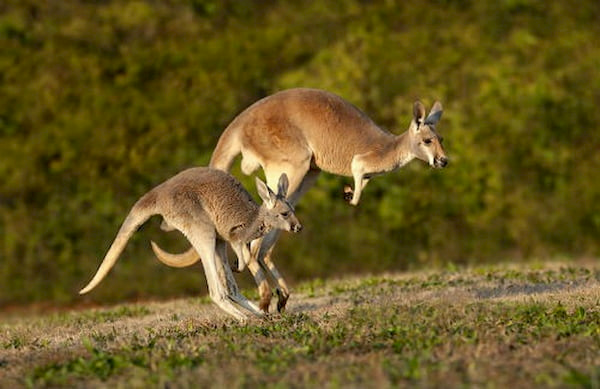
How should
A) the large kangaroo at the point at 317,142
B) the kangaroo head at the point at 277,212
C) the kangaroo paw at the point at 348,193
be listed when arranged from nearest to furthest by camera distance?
the kangaroo head at the point at 277,212 < the large kangaroo at the point at 317,142 < the kangaroo paw at the point at 348,193

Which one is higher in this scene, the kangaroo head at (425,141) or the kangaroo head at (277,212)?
the kangaroo head at (425,141)

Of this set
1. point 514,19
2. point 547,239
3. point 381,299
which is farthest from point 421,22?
point 381,299

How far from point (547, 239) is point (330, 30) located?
7.78 meters

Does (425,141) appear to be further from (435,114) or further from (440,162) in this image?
(435,114)

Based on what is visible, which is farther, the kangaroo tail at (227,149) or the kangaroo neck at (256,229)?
the kangaroo tail at (227,149)

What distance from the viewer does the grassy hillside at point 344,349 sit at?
6.81m

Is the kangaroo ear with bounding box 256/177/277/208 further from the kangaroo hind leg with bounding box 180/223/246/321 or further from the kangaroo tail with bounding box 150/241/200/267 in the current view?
the kangaroo tail with bounding box 150/241/200/267

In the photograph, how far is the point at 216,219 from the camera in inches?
388

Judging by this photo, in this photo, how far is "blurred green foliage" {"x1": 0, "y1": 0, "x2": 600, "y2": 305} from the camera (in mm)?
20562

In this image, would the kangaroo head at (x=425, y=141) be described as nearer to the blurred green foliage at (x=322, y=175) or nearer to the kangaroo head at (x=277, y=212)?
the kangaroo head at (x=277, y=212)

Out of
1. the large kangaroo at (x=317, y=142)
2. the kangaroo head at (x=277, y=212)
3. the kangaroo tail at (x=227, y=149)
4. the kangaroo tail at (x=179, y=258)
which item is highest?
the large kangaroo at (x=317, y=142)

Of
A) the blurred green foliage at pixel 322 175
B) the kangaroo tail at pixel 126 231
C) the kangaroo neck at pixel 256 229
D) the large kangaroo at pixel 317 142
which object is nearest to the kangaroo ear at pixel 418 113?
the large kangaroo at pixel 317 142

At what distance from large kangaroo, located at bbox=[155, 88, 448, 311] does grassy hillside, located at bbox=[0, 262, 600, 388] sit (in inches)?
49.0

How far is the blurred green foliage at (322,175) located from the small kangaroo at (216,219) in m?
9.59
